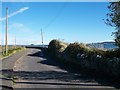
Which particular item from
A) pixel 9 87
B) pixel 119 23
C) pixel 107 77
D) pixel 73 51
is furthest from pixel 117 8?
pixel 73 51

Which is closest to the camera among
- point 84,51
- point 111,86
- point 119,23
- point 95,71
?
point 111,86

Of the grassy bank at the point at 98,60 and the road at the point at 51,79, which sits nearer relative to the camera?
the road at the point at 51,79

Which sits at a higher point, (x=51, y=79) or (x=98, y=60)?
(x=98, y=60)

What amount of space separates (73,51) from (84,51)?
175 inches

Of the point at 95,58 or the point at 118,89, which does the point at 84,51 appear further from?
the point at 118,89

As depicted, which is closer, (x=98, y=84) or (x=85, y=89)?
(x=85, y=89)

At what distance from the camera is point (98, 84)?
17125 millimetres

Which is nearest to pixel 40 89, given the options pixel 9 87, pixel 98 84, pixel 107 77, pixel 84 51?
pixel 9 87

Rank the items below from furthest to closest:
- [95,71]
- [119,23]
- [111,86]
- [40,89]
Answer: [95,71], [119,23], [111,86], [40,89]

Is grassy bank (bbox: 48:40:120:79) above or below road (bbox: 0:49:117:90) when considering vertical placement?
above

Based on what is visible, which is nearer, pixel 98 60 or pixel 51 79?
pixel 51 79

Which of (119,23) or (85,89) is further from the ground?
(119,23)

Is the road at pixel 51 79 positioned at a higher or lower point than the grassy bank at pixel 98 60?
lower

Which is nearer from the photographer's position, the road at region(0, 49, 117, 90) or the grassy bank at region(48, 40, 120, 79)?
the road at region(0, 49, 117, 90)
